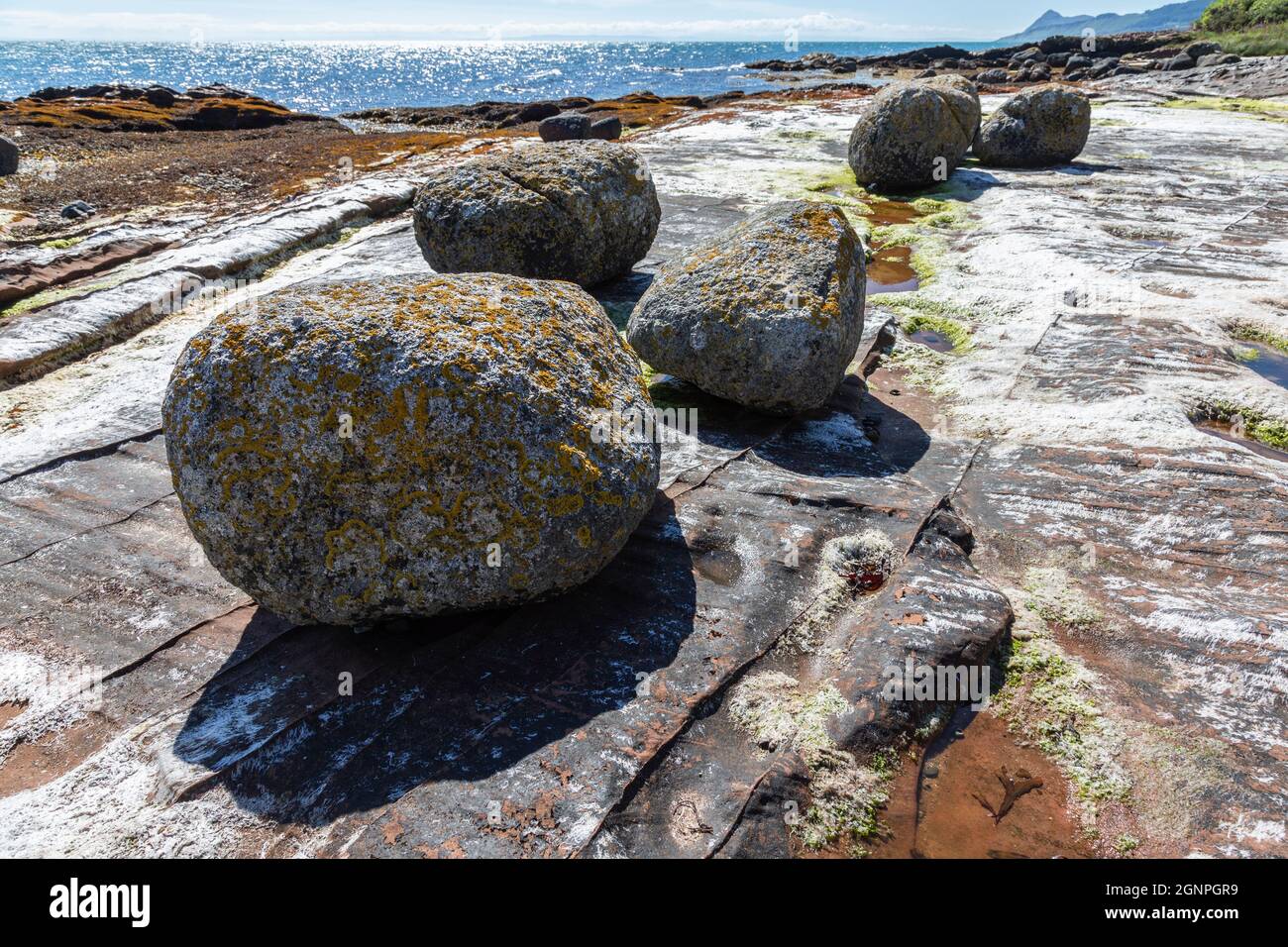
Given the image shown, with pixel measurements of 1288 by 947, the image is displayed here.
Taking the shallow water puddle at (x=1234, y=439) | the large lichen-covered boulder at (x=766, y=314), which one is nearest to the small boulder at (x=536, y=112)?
the large lichen-covered boulder at (x=766, y=314)

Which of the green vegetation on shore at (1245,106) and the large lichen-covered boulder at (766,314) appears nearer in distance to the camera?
the large lichen-covered boulder at (766,314)

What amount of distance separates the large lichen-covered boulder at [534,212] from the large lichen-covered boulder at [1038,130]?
1238 centimetres

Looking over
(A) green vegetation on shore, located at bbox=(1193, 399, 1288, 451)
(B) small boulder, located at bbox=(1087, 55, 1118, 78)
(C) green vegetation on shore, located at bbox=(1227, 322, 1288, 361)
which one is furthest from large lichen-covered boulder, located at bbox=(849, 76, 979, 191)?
(B) small boulder, located at bbox=(1087, 55, 1118, 78)

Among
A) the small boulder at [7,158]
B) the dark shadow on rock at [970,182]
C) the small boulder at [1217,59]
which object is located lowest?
the dark shadow on rock at [970,182]

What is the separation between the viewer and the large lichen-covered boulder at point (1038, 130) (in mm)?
17828

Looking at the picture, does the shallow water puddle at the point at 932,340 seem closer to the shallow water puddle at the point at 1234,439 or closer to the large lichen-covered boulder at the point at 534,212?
the shallow water puddle at the point at 1234,439

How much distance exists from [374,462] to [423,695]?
1.30 metres

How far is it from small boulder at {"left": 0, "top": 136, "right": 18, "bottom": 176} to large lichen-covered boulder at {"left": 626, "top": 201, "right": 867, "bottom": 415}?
19.3m

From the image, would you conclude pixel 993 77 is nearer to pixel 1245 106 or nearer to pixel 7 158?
pixel 1245 106

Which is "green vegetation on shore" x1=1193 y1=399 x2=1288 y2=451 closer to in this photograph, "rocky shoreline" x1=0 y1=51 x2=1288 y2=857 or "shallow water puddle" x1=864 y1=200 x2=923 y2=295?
"rocky shoreline" x1=0 y1=51 x2=1288 y2=857

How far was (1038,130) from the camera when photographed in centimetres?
1800

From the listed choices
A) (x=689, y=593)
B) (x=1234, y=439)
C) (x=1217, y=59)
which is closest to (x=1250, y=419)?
(x=1234, y=439)
